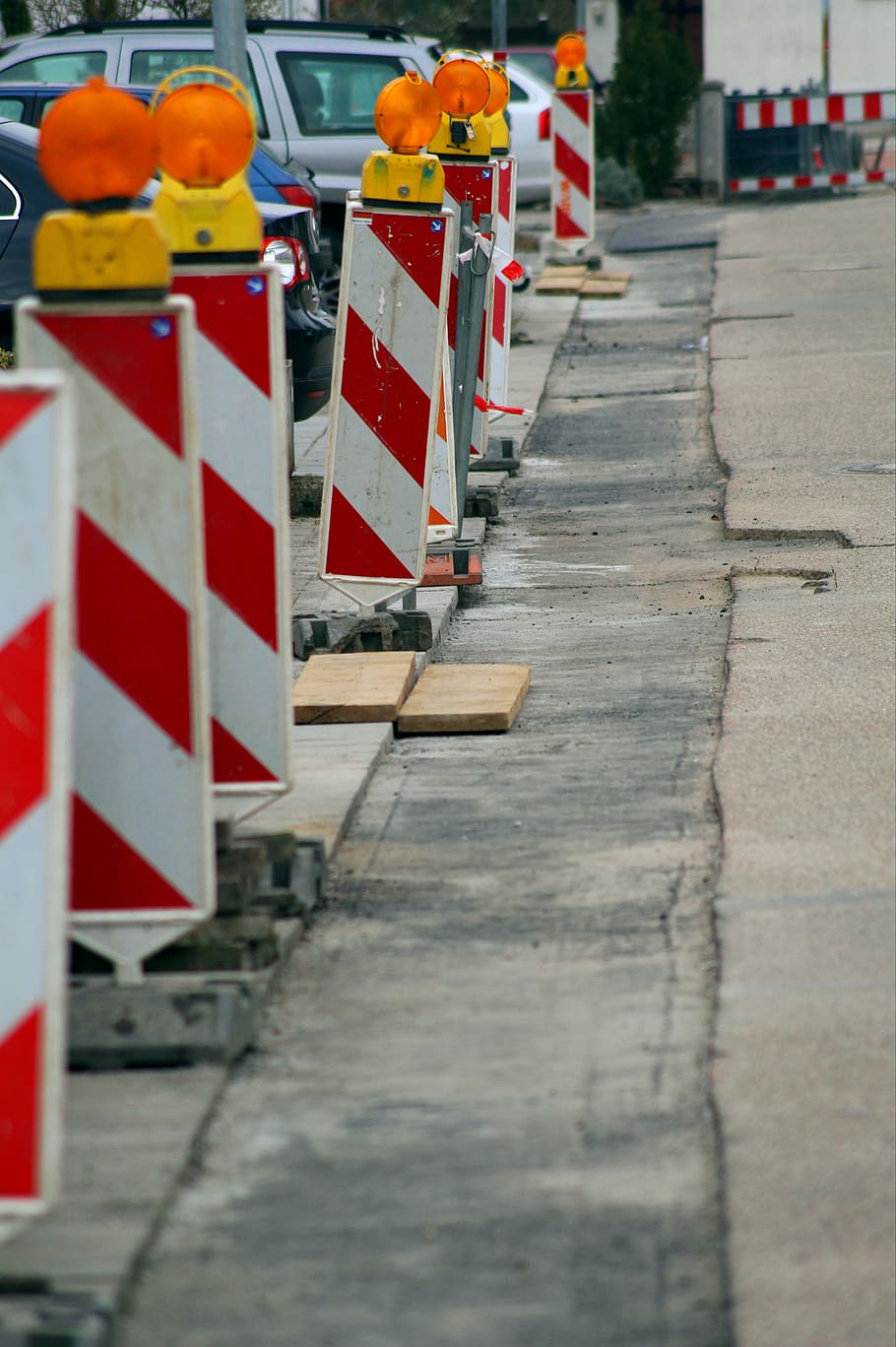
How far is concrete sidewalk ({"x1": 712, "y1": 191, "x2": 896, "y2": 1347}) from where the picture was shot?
3.04 metres

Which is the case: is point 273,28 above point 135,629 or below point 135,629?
above

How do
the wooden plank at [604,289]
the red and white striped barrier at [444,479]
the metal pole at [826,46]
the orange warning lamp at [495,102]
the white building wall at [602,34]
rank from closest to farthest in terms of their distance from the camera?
the red and white striped barrier at [444,479]
the orange warning lamp at [495,102]
the wooden plank at [604,289]
the metal pole at [826,46]
the white building wall at [602,34]

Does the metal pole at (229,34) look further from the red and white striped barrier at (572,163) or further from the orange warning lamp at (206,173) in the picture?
the red and white striped barrier at (572,163)

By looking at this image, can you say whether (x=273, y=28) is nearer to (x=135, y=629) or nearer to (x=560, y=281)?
(x=560, y=281)

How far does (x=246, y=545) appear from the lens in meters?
4.29

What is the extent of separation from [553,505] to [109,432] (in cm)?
607

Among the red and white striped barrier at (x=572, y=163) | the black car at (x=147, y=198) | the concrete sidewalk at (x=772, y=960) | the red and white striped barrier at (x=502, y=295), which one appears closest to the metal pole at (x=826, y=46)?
the red and white striped barrier at (x=572, y=163)

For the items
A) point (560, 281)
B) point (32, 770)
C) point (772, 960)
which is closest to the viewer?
point (32, 770)

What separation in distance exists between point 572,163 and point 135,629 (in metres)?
15.7

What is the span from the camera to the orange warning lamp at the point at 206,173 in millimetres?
4156

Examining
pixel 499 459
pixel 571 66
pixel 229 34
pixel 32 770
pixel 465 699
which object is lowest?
pixel 499 459

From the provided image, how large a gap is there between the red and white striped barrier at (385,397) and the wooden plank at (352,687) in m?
0.30

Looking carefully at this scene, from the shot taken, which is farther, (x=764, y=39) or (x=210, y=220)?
(x=764, y=39)

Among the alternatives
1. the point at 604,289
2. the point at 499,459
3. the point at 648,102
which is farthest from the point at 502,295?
the point at 648,102
